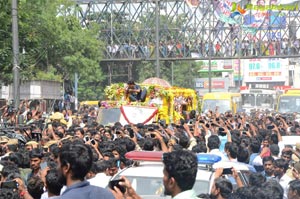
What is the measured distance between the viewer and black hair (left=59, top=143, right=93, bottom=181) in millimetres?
5957

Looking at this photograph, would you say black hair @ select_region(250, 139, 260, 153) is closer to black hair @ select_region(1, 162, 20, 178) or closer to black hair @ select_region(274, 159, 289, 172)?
black hair @ select_region(274, 159, 289, 172)

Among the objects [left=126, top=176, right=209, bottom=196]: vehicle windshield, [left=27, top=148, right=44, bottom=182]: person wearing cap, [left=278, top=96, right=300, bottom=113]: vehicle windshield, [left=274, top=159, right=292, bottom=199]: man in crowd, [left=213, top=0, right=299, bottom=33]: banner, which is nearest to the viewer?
[left=126, top=176, right=209, bottom=196]: vehicle windshield

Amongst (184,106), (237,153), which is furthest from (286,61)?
(237,153)

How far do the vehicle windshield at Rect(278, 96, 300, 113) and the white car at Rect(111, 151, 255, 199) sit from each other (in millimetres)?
30504

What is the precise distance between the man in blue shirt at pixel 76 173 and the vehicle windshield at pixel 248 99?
142ft

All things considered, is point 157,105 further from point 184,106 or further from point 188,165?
point 188,165

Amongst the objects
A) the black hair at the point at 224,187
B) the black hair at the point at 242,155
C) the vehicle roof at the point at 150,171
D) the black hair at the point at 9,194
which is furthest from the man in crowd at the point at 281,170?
the black hair at the point at 9,194

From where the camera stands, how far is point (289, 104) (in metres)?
40.2

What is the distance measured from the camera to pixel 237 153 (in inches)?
472

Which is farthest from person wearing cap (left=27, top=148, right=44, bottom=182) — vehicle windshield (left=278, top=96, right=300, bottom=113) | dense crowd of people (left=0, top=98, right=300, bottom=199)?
vehicle windshield (left=278, top=96, right=300, bottom=113)

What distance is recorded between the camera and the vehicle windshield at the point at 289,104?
3989 cm

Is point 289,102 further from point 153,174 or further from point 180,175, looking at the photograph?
point 180,175

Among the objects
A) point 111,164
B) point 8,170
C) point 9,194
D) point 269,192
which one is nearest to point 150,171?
point 111,164

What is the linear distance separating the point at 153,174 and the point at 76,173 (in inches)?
127
